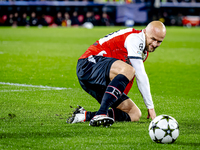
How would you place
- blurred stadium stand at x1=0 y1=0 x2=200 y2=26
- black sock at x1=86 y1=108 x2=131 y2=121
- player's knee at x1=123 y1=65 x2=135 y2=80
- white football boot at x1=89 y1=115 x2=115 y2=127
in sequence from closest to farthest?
1. white football boot at x1=89 y1=115 x2=115 y2=127
2. player's knee at x1=123 y1=65 x2=135 y2=80
3. black sock at x1=86 y1=108 x2=131 y2=121
4. blurred stadium stand at x1=0 y1=0 x2=200 y2=26

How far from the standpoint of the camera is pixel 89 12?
3728 centimetres

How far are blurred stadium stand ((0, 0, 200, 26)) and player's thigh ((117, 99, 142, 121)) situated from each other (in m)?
31.6

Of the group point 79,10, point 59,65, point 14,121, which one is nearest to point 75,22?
point 79,10

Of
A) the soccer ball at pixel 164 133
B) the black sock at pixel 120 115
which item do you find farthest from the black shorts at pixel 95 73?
the soccer ball at pixel 164 133

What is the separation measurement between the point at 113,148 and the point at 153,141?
0.50 meters

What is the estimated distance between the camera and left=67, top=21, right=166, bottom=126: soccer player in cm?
421

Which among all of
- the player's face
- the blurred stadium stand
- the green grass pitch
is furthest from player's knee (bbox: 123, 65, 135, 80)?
the blurred stadium stand

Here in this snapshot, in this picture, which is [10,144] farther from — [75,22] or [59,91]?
[75,22]

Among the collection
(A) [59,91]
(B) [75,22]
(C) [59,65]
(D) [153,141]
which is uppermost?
(D) [153,141]

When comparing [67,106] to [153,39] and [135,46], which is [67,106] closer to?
[135,46]

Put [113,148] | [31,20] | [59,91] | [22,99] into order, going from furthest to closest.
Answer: [31,20] → [59,91] → [22,99] → [113,148]

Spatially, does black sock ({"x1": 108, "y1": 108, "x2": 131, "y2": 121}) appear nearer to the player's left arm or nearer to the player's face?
the player's left arm

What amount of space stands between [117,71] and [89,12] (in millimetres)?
33551

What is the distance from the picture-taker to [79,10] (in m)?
37.7
